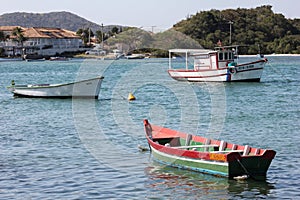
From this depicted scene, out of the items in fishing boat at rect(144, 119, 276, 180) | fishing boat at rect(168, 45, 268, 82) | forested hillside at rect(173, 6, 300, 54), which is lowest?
fishing boat at rect(144, 119, 276, 180)

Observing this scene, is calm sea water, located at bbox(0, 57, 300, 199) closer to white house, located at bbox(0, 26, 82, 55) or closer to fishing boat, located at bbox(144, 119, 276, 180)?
fishing boat, located at bbox(144, 119, 276, 180)

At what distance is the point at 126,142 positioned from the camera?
77.0 ft

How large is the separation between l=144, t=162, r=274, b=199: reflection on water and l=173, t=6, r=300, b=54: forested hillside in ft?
514

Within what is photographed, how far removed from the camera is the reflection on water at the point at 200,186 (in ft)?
52.5

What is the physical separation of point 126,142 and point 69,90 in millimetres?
17739

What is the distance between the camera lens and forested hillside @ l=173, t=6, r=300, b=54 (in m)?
182

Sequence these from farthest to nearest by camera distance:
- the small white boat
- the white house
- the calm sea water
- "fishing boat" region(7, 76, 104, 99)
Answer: the white house < the small white boat < "fishing boat" region(7, 76, 104, 99) < the calm sea water

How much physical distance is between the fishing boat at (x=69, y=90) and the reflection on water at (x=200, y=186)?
21.9 m

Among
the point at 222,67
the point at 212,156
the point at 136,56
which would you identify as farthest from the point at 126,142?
the point at 136,56

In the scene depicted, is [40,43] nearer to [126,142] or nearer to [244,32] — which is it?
[244,32]

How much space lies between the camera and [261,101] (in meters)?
40.7

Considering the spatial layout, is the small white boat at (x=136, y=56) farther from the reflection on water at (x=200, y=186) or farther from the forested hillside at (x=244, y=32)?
the reflection on water at (x=200, y=186)

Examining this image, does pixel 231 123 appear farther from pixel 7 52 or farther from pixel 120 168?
pixel 7 52

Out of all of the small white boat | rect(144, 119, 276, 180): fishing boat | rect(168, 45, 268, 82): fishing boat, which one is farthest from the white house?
rect(144, 119, 276, 180): fishing boat
